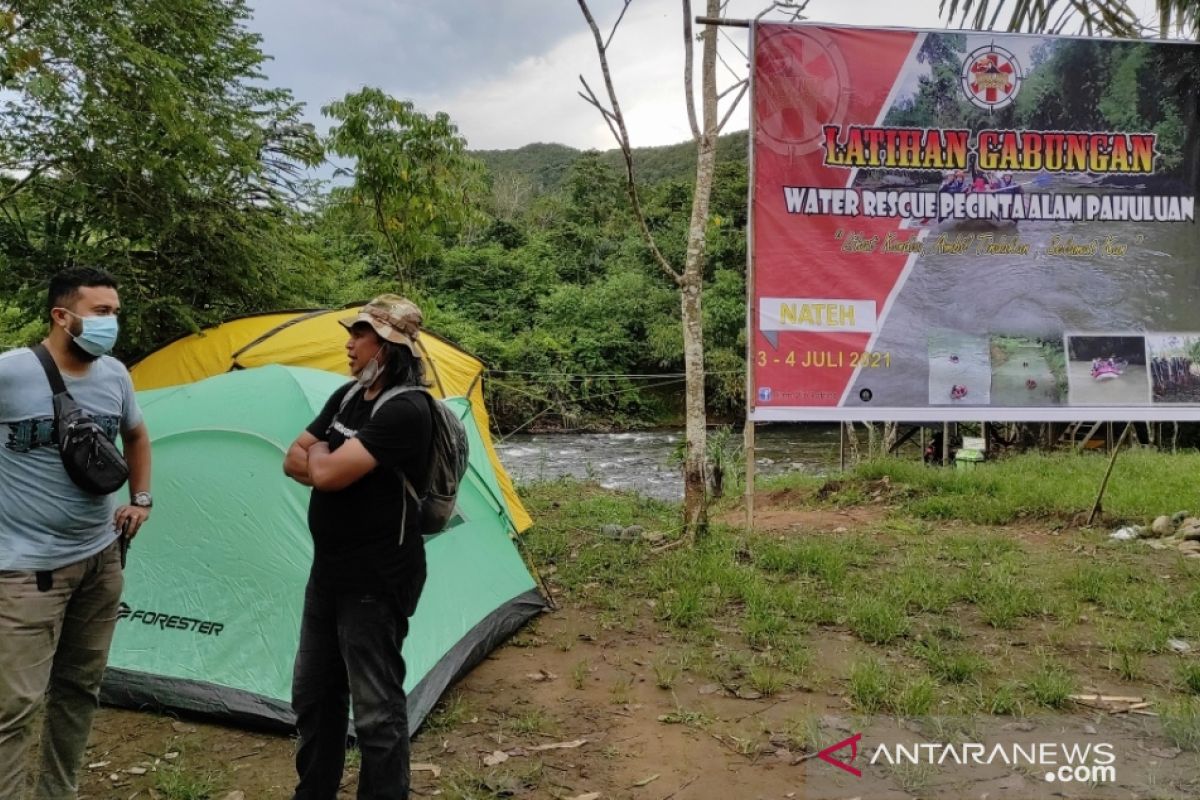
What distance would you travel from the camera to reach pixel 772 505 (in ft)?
31.0

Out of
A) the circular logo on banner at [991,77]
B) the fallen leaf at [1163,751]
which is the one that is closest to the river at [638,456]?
the circular logo on banner at [991,77]

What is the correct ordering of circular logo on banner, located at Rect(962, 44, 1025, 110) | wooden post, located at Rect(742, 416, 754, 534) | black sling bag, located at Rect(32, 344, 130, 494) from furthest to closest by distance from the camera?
wooden post, located at Rect(742, 416, 754, 534) → circular logo on banner, located at Rect(962, 44, 1025, 110) → black sling bag, located at Rect(32, 344, 130, 494)

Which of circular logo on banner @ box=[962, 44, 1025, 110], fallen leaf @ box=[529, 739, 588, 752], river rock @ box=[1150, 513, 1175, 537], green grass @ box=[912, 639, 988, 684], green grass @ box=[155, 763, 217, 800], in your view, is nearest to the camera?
green grass @ box=[155, 763, 217, 800]

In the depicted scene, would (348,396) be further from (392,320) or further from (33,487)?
(33,487)

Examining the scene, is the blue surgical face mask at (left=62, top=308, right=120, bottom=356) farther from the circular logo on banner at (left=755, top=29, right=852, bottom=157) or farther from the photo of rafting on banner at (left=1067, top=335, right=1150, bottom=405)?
the photo of rafting on banner at (left=1067, top=335, right=1150, bottom=405)

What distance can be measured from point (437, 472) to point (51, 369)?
3.60 ft

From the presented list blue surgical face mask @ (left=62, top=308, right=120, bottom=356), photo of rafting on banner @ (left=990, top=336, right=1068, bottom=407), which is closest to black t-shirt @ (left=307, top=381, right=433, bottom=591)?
blue surgical face mask @ (left=62, top=308, right=120, bottom=356)

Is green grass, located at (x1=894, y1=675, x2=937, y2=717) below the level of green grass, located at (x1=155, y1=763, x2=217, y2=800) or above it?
above

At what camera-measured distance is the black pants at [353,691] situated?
7.13ft

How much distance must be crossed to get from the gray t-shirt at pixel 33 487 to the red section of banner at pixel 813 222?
3564mm

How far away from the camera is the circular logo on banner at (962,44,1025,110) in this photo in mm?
4688

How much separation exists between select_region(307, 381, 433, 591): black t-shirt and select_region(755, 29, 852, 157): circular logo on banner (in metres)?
3.41

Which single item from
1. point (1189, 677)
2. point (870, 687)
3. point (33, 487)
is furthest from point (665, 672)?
point (33, 487)

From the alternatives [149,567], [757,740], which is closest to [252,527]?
[149,567]
